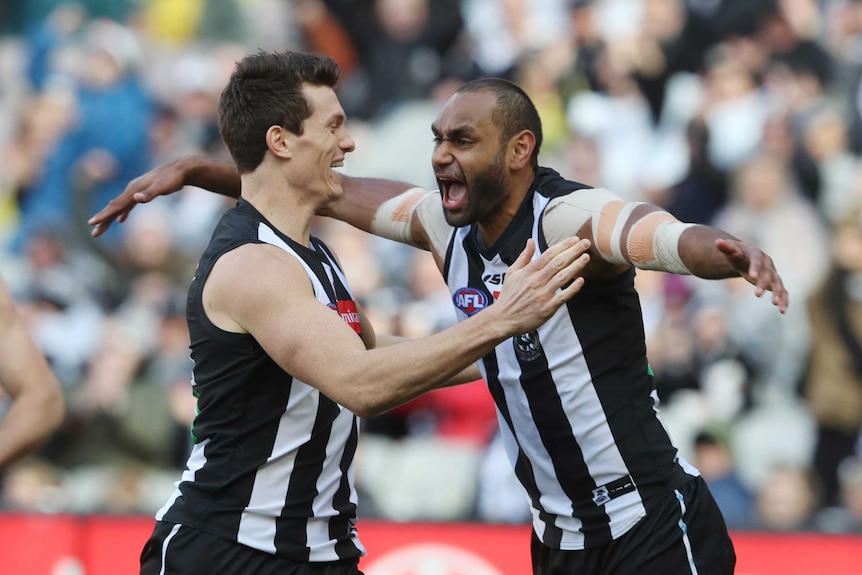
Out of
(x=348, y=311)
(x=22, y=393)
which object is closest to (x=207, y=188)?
(x=348, y=311)

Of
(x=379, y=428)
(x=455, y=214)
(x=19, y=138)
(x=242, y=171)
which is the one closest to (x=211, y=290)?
(x=242, y=171)

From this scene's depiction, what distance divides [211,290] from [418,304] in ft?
16.4

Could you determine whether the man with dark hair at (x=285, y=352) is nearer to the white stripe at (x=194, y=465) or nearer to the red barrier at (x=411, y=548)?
the white stripe at (x=194, y=465)

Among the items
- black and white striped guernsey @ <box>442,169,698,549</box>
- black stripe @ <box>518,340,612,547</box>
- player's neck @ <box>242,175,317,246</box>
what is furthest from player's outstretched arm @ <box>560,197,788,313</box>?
player's neck @ <box>242,175,317,246</box>

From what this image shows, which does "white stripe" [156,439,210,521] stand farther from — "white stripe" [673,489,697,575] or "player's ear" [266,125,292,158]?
"white stripe" [673,489,697,575]

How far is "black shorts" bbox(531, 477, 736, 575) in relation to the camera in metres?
4.80

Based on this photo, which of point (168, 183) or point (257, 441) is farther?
point (168, 183)

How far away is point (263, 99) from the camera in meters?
4.54

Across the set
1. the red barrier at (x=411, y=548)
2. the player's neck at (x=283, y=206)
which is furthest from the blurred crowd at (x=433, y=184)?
the player's neck at (x=283, y=206)

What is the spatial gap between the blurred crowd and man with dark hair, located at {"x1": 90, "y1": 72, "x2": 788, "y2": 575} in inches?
75.3

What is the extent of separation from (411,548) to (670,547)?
→ 2234 mm

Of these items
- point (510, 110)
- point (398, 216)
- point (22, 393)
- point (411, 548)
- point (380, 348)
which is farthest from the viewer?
point (411, 548)

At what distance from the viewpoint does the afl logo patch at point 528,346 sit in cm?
481

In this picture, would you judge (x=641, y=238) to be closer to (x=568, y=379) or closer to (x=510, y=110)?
(x=568, y=379)
